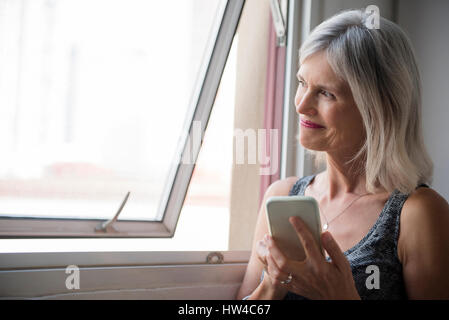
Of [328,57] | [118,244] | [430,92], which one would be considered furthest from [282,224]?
[430,92]

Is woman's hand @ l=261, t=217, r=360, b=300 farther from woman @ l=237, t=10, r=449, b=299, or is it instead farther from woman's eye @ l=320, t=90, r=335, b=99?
woman's eye @ l=320, t=90, r=335, b=99

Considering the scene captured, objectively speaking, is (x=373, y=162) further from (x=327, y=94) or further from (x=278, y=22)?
(x=278, y=22)

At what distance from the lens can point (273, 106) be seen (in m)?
1.80

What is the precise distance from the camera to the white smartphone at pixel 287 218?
3.02 ft

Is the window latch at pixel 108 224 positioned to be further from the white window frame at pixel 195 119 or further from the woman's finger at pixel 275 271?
the woman's finger at pixel 275 271

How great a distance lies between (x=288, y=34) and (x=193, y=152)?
0.67m

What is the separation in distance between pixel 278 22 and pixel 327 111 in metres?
0.77

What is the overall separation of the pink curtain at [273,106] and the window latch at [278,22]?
0.03 m

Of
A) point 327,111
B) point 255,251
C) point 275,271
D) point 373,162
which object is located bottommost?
point 255,251

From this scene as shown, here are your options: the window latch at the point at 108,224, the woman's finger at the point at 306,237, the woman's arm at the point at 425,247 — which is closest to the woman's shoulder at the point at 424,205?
the woman's arm at the point at 425,247

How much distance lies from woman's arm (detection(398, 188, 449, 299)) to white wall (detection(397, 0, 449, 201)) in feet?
2.44

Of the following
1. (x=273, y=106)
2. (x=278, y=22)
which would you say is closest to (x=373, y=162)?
(x=273, y=106)

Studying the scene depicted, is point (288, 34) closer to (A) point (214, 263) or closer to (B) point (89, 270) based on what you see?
(A) point (214, 263)

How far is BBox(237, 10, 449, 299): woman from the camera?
3.45 ft
